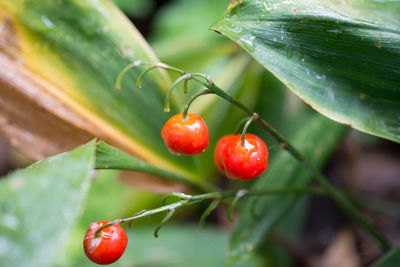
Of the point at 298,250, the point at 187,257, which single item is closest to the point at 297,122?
the point at 298,250

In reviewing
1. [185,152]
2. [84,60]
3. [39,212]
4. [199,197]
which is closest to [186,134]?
[185,152]

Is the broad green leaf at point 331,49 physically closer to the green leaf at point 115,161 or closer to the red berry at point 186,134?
the red berry at point 186,134

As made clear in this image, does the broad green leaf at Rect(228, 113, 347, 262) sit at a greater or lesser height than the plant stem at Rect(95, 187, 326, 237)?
lesser

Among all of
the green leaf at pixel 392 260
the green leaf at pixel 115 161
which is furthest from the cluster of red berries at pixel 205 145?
the green leaf at pixel 392 260

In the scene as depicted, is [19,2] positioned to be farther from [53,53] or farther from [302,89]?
[302,89]

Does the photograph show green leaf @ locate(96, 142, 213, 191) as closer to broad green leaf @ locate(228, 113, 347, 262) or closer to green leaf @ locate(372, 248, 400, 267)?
broad green leaf @ locate(228, 113, 347, 262)

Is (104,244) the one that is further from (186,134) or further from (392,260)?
(392,260)

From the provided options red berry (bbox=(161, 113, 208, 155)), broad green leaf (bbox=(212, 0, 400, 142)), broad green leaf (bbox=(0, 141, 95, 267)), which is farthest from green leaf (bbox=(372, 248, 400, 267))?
broad green leaf (bbox=(0, 141, 95, 267))

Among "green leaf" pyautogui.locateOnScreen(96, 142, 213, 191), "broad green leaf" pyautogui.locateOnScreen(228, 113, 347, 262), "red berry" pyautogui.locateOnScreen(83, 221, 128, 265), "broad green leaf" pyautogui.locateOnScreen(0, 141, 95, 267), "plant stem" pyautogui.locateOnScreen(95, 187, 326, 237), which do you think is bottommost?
"broad green leaf" pyautogui.locateOnScreen(228, 113, 347, 262)
